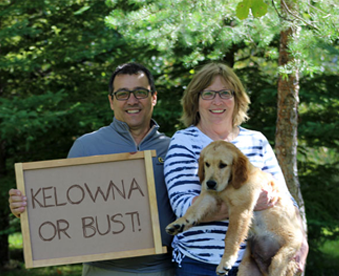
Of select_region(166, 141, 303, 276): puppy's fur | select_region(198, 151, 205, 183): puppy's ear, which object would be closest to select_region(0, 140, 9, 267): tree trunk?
select_region(198, 151, 205, 183): puppy's ear

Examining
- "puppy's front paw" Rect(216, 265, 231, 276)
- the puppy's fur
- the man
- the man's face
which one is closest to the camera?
"puppy's front paw" Rect(216, 265, 231, 276)

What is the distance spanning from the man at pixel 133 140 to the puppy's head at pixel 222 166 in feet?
2.07

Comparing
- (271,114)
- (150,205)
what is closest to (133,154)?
(150,205)

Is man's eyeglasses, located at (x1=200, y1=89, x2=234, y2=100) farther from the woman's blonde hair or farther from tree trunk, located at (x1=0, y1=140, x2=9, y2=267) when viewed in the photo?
tree trunk, located at (x1=0, y1=140, x2=9, y2=267)

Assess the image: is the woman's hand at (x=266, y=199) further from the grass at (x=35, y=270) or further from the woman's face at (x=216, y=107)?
the grass at (x=35, y=270)

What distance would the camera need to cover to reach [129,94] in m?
3.49

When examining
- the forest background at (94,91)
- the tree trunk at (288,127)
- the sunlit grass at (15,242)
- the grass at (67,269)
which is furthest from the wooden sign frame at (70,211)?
the sunlit grass at (15,242)

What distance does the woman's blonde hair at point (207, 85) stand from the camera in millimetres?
3121

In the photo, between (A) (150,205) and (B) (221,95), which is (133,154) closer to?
(A) (150,205)

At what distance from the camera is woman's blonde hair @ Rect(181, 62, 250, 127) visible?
3121 mm

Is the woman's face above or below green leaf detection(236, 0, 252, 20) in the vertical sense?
below

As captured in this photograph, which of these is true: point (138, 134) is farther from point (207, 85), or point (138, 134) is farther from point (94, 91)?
point (94, 91)

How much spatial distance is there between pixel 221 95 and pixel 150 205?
0.98m

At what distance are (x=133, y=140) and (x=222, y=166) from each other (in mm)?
962
